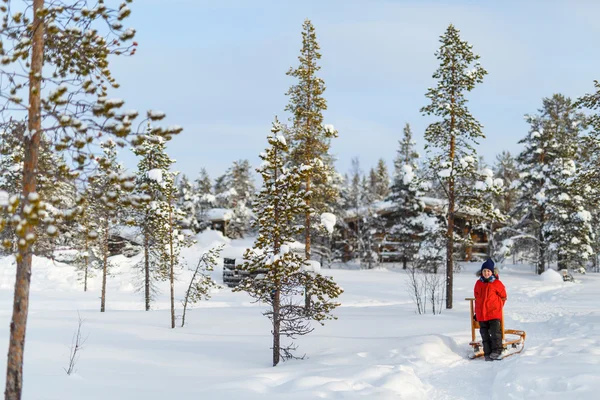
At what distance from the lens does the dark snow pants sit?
1039cm

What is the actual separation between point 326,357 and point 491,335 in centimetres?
387

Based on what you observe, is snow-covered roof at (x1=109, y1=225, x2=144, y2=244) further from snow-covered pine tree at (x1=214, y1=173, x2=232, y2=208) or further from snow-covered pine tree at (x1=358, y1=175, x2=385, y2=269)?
snow-covered pine tree at (x1=358, y1=175, x2=385, y2=269)

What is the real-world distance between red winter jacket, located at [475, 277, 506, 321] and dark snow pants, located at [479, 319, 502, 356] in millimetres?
128

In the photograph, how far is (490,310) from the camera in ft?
35.0

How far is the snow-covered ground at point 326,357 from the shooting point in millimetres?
8211

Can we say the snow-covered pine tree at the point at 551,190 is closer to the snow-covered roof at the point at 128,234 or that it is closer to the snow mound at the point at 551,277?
the snow mound at the point at 551,277

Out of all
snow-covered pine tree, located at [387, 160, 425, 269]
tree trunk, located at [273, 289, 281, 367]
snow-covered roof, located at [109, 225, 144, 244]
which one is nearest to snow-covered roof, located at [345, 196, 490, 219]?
snow-covered pine tree, located at [387, 160, 425, 269]

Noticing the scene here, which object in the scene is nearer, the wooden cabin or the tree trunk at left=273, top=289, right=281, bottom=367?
the tree trunk at left=273, top=289, right=281, bottom=367

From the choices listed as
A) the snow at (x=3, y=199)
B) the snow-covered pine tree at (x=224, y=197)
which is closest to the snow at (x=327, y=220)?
the snow at (x=3, y=199)

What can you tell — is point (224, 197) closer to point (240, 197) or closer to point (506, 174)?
point (240, 197)

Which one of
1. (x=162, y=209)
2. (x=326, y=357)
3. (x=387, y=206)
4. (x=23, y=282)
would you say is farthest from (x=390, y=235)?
(x=23, y=282)

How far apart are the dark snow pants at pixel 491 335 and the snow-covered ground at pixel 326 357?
35cm

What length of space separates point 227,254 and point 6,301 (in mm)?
14134

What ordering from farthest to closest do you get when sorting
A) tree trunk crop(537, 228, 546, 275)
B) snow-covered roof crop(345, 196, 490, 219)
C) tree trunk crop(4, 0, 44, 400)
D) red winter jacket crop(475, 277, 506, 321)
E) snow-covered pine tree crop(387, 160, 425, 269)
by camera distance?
snow-covered roof crop(345, 196, 490, 219)
snow-covered pine tree crop(387, 160, 425, 269)
tree trunk crop(537, 228, 546, 275)
red winter jacket crop(475, 277, 506, 321)
tree trunk crop(4, 0, 44, 400)
